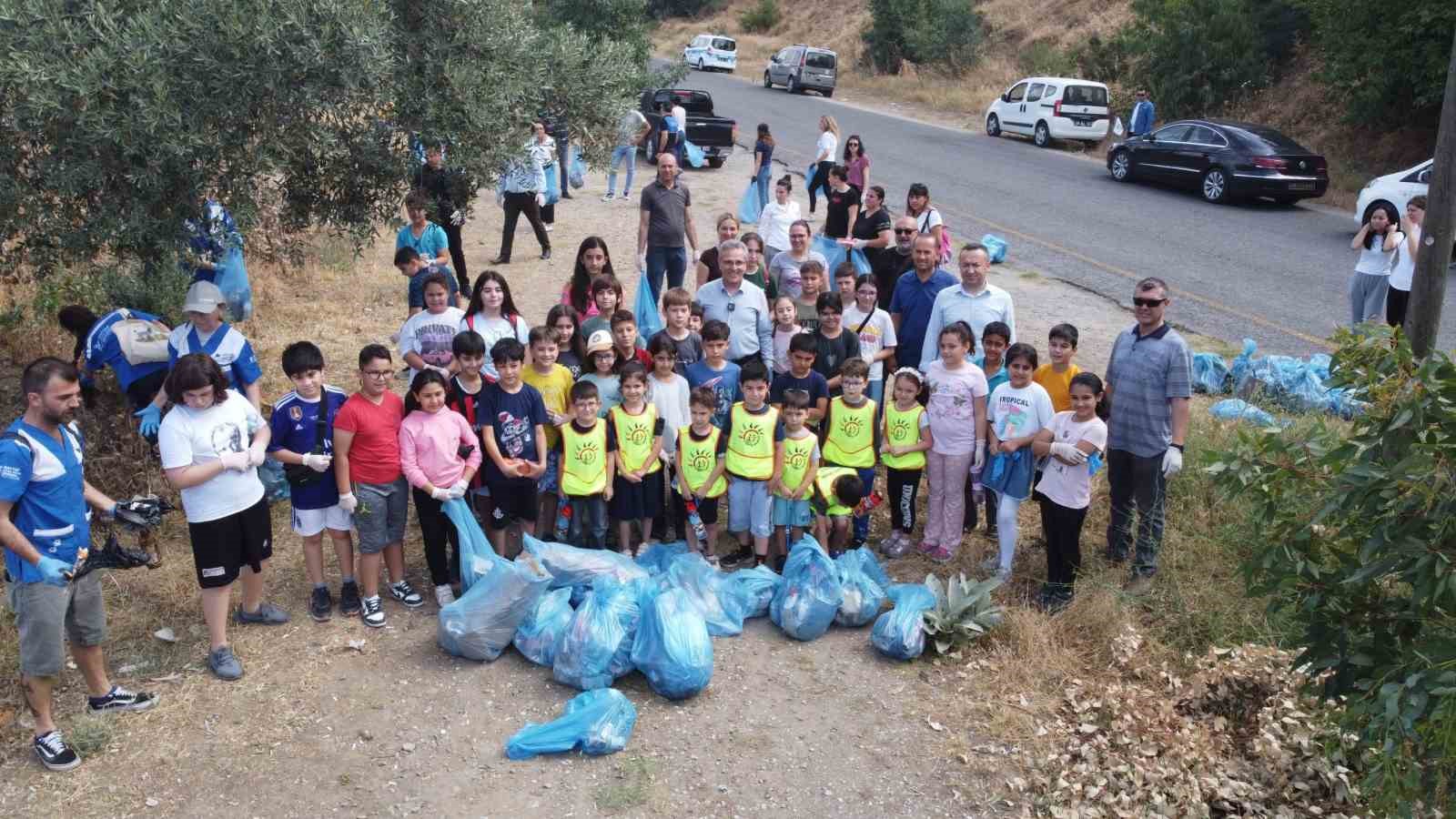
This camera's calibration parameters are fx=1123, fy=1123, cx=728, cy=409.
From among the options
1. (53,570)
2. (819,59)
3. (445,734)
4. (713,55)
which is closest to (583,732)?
(445,734)

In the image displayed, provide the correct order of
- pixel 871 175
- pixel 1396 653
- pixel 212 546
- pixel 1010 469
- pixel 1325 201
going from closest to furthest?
1. pixel 1396 653
2. pixel 212 546
3. pixel 1010 469
4. pixel 1325 201
5. pixel 871 175

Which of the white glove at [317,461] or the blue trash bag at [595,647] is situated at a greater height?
the white glove at [317,461]

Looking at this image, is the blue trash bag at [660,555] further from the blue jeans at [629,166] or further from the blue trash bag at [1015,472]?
the blue jeans at [629,166]

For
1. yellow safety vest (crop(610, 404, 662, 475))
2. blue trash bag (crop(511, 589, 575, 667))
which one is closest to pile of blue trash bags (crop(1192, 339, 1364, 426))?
yellow safety vest (crop(610, 404, 662, 475))

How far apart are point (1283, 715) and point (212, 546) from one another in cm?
500

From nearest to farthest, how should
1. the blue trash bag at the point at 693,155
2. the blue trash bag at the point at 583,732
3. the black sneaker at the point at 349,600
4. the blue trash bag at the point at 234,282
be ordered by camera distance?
the blue trash bag at the point at 583,732 → the black sneaker at the point at 349,600 → the blue trash bag at the point at 234,282 → the blue trash bag at the point at 693,155

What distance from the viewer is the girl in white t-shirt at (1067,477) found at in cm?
600

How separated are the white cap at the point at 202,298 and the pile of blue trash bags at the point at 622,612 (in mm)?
1808

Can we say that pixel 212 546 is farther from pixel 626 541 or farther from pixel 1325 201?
pixel 1325 201

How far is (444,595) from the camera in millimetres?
6113

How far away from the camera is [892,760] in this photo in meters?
4.89

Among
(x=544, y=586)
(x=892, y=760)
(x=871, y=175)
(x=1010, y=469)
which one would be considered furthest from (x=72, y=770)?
(x=871, y=175)

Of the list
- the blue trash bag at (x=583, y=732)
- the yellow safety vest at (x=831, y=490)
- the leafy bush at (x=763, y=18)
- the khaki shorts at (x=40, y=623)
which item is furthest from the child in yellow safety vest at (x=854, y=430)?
the leafy bush at (x=763, y=18)

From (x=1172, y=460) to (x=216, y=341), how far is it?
5.25m
